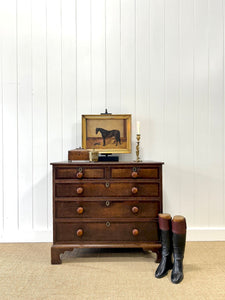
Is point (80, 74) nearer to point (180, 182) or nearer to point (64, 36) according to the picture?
point (64, 36)

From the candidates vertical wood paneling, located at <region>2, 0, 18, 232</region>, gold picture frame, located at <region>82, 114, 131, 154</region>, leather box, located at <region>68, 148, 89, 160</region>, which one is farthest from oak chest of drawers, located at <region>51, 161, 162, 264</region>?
vertical wood paneling, located at <region>2, 0, 18, 232</region>

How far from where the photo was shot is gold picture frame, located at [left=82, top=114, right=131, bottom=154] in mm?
2885

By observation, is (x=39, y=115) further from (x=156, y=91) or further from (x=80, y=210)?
(x=156, y=91)

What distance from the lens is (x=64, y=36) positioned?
3.04m

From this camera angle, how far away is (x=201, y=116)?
3.04 meters

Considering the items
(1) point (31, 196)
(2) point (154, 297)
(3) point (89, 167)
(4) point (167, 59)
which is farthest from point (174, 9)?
(2) point (154, 297)

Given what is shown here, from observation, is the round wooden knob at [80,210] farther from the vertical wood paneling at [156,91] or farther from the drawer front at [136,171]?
the vertical wood paneling at [156,91]

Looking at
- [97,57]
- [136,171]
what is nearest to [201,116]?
[136,171]

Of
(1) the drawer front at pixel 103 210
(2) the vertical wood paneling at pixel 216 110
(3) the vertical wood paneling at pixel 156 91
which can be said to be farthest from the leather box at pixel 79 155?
(2) the vertical wood paneling at pixel 216 110

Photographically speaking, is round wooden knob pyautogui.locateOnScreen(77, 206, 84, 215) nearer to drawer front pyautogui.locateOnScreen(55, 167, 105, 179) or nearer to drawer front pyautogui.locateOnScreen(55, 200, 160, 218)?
drawer front pyautogui.locateOnScreen(55, 200, 160, 218)

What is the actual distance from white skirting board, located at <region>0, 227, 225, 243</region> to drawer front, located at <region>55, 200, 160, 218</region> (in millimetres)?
788

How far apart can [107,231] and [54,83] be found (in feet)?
5.91

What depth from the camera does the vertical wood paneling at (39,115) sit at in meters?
3.03

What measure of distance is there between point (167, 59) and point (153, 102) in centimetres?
54
